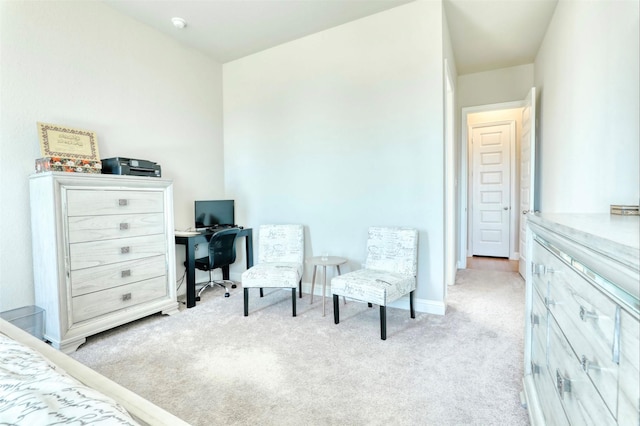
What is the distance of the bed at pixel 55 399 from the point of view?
0.54 m

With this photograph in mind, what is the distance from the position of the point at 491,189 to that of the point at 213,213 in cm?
471

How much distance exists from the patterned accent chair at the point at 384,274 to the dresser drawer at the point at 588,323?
1400 millimetres

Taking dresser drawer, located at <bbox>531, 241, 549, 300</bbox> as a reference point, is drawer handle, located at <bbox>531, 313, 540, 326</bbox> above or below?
below

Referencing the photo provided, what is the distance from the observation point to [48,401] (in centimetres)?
58

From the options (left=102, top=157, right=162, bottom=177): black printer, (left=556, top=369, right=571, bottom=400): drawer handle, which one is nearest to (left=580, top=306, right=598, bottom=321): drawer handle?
(left=556, top=369, right=571, bottom=400): drawer handle

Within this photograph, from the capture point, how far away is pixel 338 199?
3400mm

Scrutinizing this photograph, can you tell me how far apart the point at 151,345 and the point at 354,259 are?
1.99 meters

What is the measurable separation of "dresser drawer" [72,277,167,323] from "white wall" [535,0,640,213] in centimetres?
343

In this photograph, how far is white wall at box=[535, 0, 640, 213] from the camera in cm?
161

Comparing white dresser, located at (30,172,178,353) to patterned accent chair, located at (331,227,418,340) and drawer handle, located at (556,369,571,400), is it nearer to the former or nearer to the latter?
patterned accent chair, located at (331,227,418,340)

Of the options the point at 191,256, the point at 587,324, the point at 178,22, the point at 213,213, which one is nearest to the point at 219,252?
the point at 191,256

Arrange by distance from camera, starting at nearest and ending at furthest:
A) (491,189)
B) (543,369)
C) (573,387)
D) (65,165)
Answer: (573,387) < (543,369) < (65,165) < (491,189)

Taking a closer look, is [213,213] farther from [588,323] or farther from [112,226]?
[588,323]

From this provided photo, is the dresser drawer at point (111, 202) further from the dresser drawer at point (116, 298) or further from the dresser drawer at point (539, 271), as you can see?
the dresser drawer at point (539, 271)
